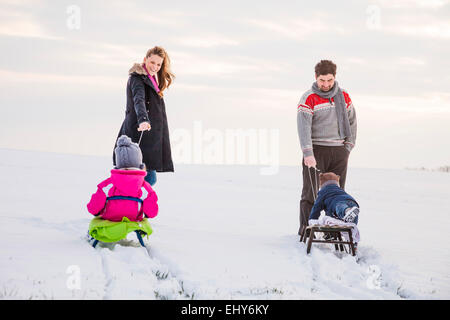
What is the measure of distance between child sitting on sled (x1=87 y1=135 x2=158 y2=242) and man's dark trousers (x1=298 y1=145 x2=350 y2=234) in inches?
90.2

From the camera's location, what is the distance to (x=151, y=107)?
643 centimetres

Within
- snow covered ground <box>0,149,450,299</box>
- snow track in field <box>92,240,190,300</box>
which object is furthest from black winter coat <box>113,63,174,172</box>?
snow track in field <box>92,240,190,300</box>

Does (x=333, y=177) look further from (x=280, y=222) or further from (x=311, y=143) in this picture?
(x=280, y=222)

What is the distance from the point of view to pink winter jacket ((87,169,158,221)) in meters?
5.09

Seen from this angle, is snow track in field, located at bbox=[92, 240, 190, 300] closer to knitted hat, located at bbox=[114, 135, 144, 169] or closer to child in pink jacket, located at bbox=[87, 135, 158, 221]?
child in pink jacket, located at bbox=[87, 135, 158, 221]

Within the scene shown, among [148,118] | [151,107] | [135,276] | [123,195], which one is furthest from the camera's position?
[151,107]

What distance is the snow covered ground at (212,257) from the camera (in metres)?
3.96

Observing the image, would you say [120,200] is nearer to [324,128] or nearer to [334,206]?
[334,206]

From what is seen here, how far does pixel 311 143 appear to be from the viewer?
6.31 metres

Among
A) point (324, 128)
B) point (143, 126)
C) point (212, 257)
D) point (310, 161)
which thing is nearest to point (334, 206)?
point (310, 161)

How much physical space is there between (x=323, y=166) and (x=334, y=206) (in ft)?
3.48
